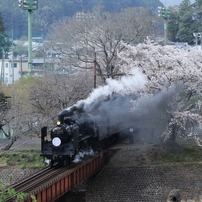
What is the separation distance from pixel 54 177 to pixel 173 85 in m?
13.1

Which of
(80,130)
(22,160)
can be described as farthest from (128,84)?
(22,160)

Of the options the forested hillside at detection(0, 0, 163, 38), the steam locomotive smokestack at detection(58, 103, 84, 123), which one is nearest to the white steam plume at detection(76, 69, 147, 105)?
the steam locomotive smokestack at detection(58, 103, 84, 123)

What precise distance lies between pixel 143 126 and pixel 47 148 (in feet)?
43.8

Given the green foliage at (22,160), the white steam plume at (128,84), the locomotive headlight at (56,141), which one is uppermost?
the white steam plume at (128,84)

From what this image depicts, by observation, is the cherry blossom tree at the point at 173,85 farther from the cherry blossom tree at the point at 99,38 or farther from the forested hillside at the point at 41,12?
the forested hillside at the point at 41,12

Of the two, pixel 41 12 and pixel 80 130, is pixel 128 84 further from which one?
pixel 41 12

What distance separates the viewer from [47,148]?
55.5 feet

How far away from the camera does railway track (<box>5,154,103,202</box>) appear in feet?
47.2

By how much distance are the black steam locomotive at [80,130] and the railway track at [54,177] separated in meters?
0.51

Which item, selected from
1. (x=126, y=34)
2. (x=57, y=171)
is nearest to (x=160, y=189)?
(x=57, y=171)

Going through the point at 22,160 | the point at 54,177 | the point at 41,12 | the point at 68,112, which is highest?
the point at 41,12

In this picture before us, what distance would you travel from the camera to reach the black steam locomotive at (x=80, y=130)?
1653 centimetres

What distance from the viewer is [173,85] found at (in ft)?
83.3

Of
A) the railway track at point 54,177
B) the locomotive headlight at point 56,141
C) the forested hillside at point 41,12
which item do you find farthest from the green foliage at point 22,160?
the forested hillside at point 41,12
